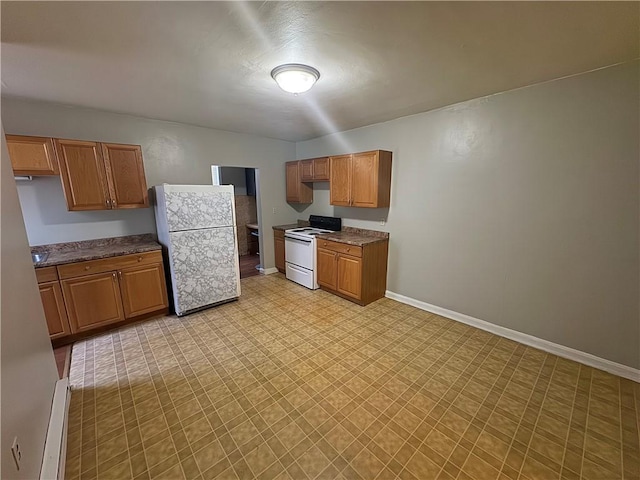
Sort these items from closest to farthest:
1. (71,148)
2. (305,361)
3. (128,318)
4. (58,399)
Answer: (58,399) → (305,361) → (71,148) → (128,318)

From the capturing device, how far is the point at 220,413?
1901 millimetres

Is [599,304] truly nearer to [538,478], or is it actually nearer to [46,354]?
[538,478]

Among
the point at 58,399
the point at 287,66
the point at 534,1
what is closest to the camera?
the point at 534,1

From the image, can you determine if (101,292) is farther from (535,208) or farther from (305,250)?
(535,208)

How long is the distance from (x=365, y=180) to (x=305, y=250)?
58.2 inches

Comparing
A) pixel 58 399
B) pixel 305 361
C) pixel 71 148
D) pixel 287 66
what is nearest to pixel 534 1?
pixel 287 66

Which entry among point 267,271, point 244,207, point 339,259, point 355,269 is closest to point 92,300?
point 267,271

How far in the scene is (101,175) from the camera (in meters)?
3.01

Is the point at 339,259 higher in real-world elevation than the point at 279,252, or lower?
higher

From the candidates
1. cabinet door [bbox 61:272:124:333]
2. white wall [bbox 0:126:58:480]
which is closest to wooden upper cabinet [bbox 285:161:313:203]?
cabinet door [bbox 61:272:124:333]

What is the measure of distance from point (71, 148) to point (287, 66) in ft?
8.60

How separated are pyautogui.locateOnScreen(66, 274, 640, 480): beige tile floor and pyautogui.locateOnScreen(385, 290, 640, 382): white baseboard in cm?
9

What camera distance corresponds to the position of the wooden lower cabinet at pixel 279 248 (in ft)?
16.0

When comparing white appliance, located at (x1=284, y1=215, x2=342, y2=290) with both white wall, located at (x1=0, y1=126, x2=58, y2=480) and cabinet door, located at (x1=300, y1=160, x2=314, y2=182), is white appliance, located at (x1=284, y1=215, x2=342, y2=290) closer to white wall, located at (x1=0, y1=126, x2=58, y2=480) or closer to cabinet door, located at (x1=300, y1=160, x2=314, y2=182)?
cabinet door, located at (x1=300, y1=160, x2=314, y2=182)
